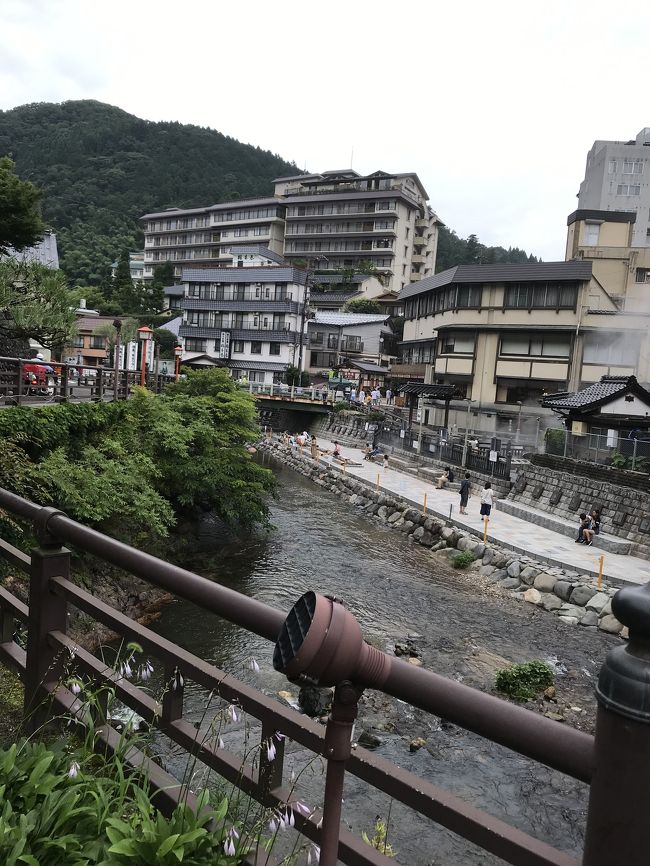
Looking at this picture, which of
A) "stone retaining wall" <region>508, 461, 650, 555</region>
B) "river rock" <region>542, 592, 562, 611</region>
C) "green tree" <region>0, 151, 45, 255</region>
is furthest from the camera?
"green tree" <region>0, 151, 45, 255</region>

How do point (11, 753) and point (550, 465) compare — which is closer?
point (11, 753)

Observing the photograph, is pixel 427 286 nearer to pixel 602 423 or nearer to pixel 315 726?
pixel 602 423

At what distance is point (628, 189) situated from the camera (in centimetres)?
5859

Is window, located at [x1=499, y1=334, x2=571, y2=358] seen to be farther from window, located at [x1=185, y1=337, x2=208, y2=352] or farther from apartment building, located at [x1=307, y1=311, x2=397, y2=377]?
window, located at [x1=185, y1=337, x2=208, y2=352]

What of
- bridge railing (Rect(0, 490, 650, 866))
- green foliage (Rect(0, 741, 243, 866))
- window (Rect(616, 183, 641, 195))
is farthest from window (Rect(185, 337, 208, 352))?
green foliage (Rect(0, 741, 243, 866))

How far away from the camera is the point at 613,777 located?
1.07m

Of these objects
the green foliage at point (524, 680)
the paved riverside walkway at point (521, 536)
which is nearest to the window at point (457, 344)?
the paved riverside walkway at point (521, 536)

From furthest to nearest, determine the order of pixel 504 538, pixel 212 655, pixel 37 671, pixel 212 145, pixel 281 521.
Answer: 1. pixel 212 145
2. pixel 281 521
3. pixel 504 538
4. pixel 212 655
5. pixel 37 671

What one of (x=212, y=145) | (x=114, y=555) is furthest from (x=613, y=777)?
(x=212, y=145)

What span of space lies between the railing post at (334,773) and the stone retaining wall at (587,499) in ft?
59.4

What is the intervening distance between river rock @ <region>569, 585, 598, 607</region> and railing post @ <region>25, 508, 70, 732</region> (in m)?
14.5

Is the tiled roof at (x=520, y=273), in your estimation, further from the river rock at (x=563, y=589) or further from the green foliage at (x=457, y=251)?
the green foliage at (x=457, y=251)

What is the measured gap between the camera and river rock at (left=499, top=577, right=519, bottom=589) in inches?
637

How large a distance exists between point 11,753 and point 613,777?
2066 mm
